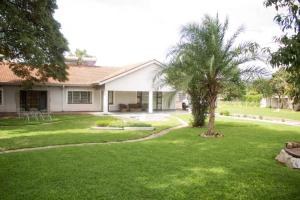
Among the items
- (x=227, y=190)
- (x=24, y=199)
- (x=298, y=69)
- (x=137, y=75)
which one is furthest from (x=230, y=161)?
(x=137, y=75)

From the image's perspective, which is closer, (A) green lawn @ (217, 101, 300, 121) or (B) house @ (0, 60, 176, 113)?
(B) house @ (0, 60, 176, 113)

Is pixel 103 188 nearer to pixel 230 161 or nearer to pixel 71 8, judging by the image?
pixel 230 161

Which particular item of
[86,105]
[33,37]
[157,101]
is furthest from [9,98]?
[157,101]

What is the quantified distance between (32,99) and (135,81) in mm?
9969

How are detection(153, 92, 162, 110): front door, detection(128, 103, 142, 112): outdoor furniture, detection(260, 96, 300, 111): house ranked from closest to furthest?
detection(128, 103, 142, 112): outdoor furniture → detection(153, 92, 162, 110): front door → detection(260, 96, 300, 111): house

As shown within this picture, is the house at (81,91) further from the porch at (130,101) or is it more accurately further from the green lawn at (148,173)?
the green lawn at (148,173)

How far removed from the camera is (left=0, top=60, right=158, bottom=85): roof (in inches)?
1048

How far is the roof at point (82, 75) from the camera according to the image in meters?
26.6

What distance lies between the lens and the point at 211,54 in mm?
15180

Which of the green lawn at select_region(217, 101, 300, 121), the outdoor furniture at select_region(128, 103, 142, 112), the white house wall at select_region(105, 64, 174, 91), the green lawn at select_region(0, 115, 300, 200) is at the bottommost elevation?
the green lawn at select_region(0, 115, 300, 200)

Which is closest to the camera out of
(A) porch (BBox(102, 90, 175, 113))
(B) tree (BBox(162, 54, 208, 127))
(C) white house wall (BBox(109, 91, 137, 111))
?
(B) tree (BBox(162, 54, 208, 127))

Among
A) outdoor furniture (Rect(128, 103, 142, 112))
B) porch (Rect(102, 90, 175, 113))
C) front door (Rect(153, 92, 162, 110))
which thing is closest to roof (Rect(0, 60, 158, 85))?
porch (Rect(102, 90, 175, 113))

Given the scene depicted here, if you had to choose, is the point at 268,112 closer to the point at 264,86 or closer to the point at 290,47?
the point at 264,86

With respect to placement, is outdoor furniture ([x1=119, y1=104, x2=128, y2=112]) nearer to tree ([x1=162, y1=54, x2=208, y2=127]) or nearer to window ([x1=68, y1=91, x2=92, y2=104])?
window ([x1=68, y1=91, x2=92, y2=104])
